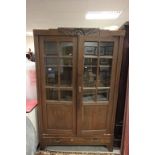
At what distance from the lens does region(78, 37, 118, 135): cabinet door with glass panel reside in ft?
6.89

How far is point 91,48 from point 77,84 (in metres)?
0.52

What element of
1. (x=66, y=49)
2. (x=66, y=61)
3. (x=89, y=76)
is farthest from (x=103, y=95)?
(x=66, y=49)

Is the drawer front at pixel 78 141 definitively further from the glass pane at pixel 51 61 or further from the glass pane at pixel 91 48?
the glass pane at pixel 91 48

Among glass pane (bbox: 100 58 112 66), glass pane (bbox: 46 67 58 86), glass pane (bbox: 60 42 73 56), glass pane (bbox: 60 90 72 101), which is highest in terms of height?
glass pane (bbox: 60 42 73 56)

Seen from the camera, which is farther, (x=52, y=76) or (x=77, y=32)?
(x=52, y=76)

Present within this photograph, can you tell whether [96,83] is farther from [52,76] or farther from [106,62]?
[52,76]

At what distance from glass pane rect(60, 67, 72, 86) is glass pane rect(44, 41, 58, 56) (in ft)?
0.77

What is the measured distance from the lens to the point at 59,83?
221cm

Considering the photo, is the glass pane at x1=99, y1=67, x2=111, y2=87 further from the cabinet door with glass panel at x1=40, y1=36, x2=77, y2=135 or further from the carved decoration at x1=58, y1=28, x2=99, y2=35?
the carved decoration at x1=58, y1=28, x2=99, y2=35

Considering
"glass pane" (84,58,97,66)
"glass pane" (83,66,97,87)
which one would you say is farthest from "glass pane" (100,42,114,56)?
"glass pane" (83,66,97,87)

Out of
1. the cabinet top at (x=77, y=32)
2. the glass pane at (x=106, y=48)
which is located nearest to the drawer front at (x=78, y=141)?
the glass pane at (x=106, y=48)

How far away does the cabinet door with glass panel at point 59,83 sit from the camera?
2.10 m
